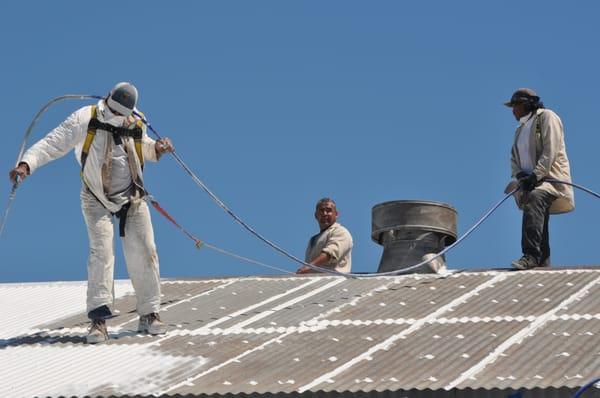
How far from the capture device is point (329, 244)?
13.8 m

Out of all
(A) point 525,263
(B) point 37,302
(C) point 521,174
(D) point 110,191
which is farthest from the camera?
(B) point 37,302

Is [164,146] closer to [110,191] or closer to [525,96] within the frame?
[110,191]

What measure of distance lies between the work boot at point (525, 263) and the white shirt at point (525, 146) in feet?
2.90

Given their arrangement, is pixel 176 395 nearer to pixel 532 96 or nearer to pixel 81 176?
pixel 81 176

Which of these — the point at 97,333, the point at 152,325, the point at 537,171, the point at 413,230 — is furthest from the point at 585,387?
the point at 413,230

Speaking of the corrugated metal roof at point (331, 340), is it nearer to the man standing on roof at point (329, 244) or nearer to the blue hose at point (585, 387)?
the blue hose at point (585, 387)

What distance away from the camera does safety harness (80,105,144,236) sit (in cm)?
1114

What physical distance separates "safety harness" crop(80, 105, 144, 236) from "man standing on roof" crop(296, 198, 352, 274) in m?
2.51

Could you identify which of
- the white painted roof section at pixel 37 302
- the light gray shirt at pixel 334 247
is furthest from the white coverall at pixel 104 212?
the light gray shirt at pixel 334 247

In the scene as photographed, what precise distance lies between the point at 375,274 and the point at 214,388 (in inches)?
163

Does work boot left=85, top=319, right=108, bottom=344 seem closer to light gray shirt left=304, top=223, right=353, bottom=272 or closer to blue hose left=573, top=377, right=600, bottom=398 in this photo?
light gray shirt left=304, top=223, right=353, bottom=272

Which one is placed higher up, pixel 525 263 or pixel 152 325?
pixel 525 263

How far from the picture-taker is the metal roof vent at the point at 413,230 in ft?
45.6

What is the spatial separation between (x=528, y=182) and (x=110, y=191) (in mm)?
4118
